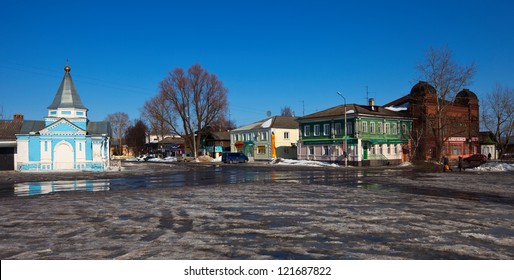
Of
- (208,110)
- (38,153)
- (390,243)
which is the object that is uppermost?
(208,110)

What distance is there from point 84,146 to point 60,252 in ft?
119

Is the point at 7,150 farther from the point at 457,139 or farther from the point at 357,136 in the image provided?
the point at 457,139

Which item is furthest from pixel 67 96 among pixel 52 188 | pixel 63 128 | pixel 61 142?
pixel 52 188

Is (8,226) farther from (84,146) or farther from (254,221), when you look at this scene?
(84,146)

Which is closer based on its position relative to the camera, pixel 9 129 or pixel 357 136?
pixel 9 129

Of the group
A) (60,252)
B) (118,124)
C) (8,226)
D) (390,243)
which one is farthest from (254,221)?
(118,124)

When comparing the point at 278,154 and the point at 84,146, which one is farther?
the point at 278,154

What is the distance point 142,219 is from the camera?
1156cm

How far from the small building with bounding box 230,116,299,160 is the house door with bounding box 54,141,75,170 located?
3392 centimetres

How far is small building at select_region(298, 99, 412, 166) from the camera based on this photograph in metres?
51.8

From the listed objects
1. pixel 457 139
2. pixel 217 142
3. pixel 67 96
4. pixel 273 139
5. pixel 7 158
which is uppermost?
pixel 67 96

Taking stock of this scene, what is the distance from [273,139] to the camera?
67938mm

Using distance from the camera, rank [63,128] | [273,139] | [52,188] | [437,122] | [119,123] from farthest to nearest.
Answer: [119,123] → [273,139] → [437,122] → [63,128] → [52,188]

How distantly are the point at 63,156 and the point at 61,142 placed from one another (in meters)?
1.42
